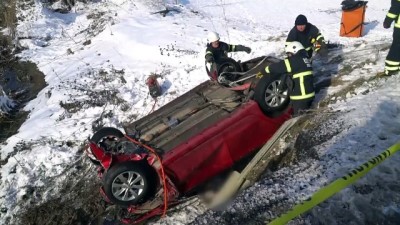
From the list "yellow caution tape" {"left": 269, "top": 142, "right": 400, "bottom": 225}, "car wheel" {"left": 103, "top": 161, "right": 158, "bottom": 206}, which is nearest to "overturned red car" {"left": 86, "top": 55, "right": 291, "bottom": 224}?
"car wheel" {"left": 103, "top": 161, "right": 158, "bottom": 206}

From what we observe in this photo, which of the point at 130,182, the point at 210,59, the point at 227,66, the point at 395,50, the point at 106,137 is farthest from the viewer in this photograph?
the point at 210,59

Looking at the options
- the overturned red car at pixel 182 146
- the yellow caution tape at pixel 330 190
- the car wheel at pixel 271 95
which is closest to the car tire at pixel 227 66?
the overturned red car at pixel 182 146

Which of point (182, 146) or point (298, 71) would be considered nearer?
point (182, 146)

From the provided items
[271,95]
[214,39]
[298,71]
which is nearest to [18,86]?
[214,39]

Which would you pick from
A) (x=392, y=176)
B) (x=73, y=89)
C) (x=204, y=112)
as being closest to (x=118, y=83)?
(x=73, y=89)

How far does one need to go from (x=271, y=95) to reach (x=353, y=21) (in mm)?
4955

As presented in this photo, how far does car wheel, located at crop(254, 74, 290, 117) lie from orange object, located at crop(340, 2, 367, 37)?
4580 mm

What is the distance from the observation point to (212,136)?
226 inches

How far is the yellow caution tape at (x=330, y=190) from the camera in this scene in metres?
3.59

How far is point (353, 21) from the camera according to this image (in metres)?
9.88

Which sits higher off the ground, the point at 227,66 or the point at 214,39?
the point at 214,39

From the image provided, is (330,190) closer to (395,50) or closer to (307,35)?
(395,50)

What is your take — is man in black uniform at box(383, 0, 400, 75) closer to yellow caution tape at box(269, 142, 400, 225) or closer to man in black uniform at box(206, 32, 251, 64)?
man in black uniform at box(206, 32, 251, 64)

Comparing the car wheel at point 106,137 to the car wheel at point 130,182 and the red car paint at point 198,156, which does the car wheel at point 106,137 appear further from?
the car wheel at point 130,182
